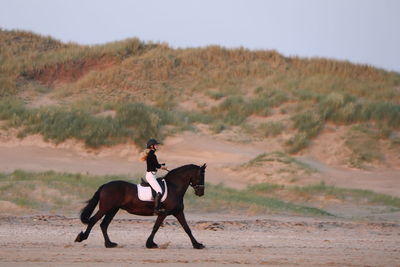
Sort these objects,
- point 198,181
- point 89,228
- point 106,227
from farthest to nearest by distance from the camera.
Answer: point 198,181 < point 106,227 < point 89,228

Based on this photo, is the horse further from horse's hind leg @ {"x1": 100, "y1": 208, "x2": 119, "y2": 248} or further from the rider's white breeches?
the rider's white breeches

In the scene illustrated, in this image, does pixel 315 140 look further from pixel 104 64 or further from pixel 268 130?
pixel 104 64

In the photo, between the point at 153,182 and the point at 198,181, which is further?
the point at 198,181

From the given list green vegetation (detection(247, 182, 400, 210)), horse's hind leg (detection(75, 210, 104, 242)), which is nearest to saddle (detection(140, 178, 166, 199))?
horse's hind leg (detection(75, 210, 104, 242))

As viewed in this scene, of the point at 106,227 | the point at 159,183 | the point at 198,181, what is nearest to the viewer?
the point at 106,227

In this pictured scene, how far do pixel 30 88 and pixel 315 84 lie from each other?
13.5 meters

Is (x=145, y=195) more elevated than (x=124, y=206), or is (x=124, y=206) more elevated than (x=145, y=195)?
(x=145, y=195)

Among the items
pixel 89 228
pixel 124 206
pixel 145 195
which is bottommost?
pixel 89 228

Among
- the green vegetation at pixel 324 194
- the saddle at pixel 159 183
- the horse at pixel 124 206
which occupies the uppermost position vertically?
the saddle at pixel 159 183

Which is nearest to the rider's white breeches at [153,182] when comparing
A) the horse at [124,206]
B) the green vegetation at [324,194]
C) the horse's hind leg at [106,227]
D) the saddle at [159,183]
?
the saddle at [159,183]

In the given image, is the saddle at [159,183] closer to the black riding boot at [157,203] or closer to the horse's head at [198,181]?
the black riding boot at [157,203]

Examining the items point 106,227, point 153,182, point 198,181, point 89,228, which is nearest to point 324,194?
point 198,181

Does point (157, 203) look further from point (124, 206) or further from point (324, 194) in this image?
point (324, 194)

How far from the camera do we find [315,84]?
3697cm
